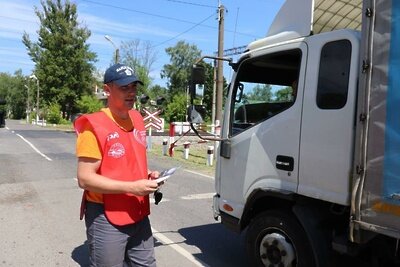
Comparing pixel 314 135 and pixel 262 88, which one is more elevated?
pixel 262 88

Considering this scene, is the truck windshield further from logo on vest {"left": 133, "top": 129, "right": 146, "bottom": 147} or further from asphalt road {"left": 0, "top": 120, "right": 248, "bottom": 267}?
asphalt road {"left": 0, "top": 120, "right": 248, "bottom": 267}

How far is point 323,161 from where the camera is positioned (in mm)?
3658

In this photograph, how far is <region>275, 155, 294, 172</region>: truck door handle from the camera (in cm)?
399

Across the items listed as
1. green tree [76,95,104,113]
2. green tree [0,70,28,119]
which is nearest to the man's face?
green tree [76,95,104,113]

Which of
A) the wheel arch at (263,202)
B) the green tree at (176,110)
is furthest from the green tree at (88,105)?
the wheel arch at (263,202)

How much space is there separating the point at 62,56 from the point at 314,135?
55.2 meters

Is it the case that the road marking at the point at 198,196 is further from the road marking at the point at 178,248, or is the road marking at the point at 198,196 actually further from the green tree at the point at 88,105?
the green tree at the point at 88,105

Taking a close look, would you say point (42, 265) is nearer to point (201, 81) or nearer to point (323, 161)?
point (201, 81)

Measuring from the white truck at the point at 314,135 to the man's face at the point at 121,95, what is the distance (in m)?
1.56

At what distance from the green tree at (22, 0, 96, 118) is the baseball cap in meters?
54.4

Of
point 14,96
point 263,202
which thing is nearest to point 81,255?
point 263,202

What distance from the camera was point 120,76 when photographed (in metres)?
3.02

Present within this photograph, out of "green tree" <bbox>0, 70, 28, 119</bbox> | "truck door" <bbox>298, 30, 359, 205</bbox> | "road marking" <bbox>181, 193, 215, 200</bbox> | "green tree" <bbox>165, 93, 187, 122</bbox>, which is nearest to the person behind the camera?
"truck door" <bbox>298, 30, 359, 205</bbox>

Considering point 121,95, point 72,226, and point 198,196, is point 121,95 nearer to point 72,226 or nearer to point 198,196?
point 72,226
